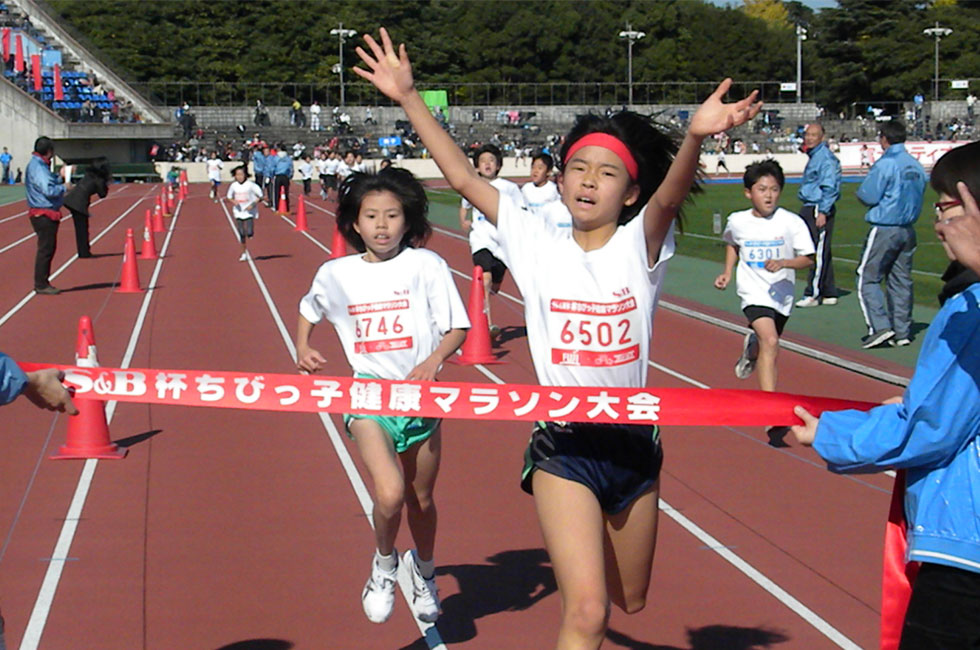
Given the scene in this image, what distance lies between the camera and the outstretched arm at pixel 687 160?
3.84 metres

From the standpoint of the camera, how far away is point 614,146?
174 inches

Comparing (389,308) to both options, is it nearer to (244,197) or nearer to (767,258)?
(767,258)

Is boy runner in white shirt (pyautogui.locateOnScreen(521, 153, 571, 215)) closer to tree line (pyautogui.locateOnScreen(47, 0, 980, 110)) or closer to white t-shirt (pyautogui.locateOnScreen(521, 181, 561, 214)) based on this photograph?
white t-shirt (pyautogui.locateOnScreen(521, 181, 561, 214))

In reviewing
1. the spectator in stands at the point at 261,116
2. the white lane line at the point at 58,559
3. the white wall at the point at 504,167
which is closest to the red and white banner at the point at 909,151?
the white wall at the point at 504,167

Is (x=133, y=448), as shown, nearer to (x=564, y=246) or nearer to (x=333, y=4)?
(x=564, y=246)

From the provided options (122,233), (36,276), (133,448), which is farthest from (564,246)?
(122,233)

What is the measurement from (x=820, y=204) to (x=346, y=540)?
1078cm

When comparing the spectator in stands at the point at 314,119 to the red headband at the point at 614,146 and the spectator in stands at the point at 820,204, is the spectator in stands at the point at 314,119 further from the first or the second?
the red headband at the point at 614,146

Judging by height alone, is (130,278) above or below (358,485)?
above

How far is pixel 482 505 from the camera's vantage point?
7727 mm

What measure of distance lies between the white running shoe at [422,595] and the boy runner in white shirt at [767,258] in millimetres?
4536

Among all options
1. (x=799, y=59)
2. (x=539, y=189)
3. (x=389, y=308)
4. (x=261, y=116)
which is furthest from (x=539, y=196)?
(x=799, y=59)

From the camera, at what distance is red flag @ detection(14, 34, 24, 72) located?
63.0 metres

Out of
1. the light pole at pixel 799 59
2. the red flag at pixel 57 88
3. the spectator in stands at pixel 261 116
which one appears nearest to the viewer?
the red flag at pixel 57 88
